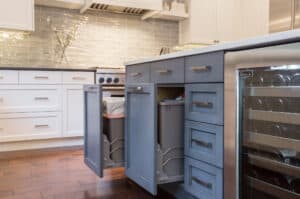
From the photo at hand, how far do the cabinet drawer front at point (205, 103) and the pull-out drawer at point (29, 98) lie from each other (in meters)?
2.06

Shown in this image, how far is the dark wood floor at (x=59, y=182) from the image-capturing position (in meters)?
2.05

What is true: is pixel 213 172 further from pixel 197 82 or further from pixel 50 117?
pixel 50 117

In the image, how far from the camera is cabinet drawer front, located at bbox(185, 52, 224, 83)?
146 centimetres

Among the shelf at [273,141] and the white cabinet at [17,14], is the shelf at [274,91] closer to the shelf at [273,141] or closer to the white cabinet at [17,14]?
the shelf at [273,141]

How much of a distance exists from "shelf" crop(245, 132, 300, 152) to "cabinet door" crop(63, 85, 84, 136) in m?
2.50

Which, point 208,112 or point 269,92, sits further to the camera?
point 208,112

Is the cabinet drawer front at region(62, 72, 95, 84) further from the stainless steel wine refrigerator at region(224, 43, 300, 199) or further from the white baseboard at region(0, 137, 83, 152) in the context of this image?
the stainless steel wine refrigerator at region(224, 43, 300, 199)

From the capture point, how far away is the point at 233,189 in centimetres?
137

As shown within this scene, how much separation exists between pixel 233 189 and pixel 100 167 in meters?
0.85

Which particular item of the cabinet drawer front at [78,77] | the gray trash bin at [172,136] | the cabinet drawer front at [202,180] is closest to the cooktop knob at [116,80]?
the cabinet drawer front at [78,77]

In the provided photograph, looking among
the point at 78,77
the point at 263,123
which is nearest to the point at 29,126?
Result: the point at 78,77

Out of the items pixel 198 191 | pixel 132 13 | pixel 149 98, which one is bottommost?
pixel 198 191

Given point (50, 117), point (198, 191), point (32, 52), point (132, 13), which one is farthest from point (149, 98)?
point (132, 13)

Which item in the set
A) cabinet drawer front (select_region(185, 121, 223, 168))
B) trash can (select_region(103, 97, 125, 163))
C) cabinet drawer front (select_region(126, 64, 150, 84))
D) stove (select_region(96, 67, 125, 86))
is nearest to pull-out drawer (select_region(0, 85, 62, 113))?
stove (select_region(96, 67, 125, 86))
